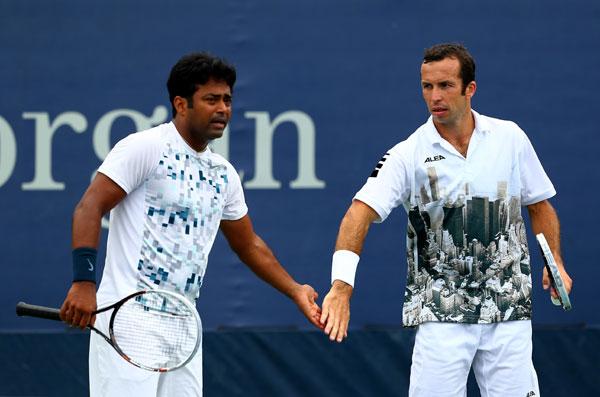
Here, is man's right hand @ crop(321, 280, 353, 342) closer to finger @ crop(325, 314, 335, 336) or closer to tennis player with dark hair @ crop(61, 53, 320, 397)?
finger @ crop(325, 314, 335, 336)

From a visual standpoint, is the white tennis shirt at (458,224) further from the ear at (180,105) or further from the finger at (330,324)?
the ear at (180,105)

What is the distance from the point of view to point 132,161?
4324 millimetres

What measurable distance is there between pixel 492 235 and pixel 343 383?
1.73 metres

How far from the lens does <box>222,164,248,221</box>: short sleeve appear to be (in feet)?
15.3

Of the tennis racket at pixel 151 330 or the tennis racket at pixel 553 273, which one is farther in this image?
the tennis racket at pixel 553 273

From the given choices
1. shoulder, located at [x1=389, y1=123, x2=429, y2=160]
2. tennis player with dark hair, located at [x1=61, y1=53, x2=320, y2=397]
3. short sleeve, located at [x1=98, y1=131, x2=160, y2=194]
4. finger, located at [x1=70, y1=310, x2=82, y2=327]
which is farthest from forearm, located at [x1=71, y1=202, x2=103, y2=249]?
shoulder, located at [x1=389, y1=123, x2=429, y2=160]

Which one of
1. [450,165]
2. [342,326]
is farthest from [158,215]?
[450,165]

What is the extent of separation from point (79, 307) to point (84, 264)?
5.9 inches

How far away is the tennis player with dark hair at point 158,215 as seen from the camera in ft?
14.0

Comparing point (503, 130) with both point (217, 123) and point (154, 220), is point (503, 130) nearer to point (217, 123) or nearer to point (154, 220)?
point (217, 123)

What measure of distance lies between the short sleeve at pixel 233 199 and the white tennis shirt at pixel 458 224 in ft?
1.42

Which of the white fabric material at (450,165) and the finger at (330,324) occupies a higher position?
the white fabric material at (450,165)

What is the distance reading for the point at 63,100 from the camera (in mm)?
6137

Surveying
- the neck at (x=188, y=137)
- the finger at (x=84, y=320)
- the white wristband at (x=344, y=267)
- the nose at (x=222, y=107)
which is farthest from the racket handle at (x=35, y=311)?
the white wristband at (x=344, y=267)
